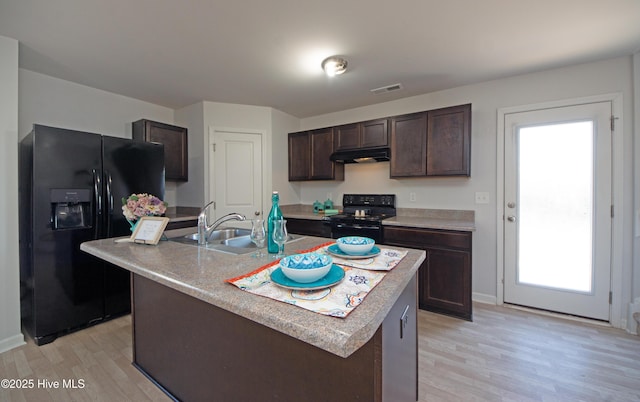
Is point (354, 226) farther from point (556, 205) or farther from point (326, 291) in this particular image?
point (326, 291)

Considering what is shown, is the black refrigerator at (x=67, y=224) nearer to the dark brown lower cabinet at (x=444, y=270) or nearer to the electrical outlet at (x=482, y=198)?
the dark brown lower cabinet at (x=444, y=270)

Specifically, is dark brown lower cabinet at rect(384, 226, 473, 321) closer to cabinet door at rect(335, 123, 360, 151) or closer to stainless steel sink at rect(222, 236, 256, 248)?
cabinet door at rect(335, 123, 360, 151)

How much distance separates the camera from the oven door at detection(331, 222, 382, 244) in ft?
9.48

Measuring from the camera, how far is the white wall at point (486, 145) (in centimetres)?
232

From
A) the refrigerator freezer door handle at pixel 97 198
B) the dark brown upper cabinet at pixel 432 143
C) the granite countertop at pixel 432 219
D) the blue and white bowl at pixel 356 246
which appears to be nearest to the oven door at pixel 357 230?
the granite countertop at pixel 432 219

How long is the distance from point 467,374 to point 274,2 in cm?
280

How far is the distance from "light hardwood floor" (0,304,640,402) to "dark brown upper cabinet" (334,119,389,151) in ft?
6.90

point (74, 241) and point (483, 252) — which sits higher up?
point (74, 241)

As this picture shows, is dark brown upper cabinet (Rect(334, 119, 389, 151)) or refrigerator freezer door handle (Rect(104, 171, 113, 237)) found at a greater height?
dark brown upper cabinet (Rect(334, 119, 389, 151))

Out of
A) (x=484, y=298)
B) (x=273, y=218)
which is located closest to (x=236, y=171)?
(x=273, y=218)

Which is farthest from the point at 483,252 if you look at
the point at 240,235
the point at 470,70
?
the point at 240,235

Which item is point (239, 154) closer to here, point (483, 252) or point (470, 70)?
point (470, 70)

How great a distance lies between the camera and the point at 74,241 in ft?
7.34

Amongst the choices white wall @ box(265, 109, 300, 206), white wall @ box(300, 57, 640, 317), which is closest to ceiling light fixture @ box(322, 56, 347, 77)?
white wall @ box(300, 57, 640, 317)
